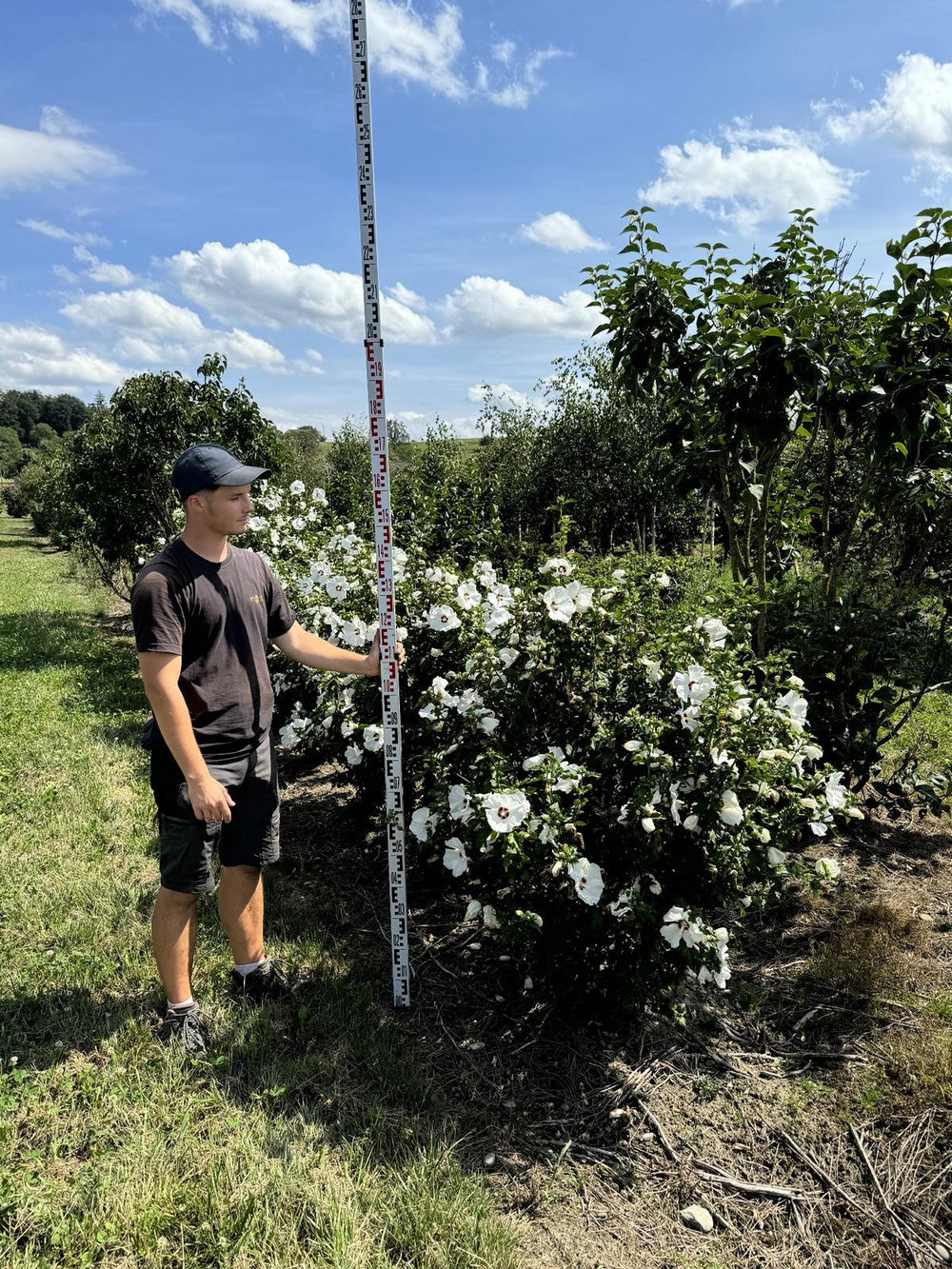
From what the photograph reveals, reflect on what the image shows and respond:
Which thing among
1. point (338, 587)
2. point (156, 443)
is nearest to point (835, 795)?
point (338, 587)

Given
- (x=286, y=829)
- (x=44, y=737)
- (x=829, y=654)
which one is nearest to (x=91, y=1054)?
(x=286, y=829)

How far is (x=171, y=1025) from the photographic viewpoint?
2.76 m

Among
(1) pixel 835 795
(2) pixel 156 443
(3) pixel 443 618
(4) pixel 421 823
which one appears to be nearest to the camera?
(1) pixel 835 795

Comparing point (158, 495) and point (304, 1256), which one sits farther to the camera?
point (158, 495)

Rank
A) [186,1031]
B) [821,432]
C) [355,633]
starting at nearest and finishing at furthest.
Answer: [186,1031], [355,633], [821,432]

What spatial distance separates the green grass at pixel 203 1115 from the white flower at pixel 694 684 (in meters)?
1.54

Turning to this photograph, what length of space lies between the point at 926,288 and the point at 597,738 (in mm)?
2571

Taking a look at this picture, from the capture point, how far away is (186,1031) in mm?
2695

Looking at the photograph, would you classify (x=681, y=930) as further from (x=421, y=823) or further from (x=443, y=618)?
(x=443, y=618)

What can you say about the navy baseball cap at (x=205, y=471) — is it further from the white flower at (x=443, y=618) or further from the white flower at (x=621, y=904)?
the white flower at (x=621, y=904)

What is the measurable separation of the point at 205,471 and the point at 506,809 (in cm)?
144

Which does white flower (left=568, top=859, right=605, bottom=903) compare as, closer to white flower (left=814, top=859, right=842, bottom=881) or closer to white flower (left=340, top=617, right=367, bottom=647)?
white flower (left=814, top=859, right=842, bottom=881)

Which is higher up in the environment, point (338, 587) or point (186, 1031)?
point (338, 587)

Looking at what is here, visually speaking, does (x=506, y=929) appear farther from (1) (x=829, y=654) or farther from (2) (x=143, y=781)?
(2) (x=143, y=781)
